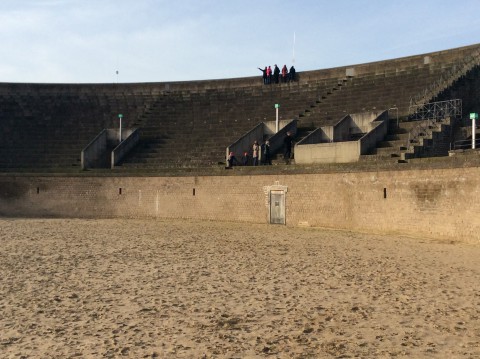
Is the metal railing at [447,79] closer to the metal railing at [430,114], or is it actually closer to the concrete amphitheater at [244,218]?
the concrete amphitheater at [244,218]

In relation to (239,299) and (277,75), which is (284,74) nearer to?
(277,75)

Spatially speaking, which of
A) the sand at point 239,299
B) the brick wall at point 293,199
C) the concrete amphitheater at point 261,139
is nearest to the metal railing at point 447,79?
the concrete amphitheater at point 261,139

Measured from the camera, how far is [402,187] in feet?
62.1

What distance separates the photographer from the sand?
24.1ft

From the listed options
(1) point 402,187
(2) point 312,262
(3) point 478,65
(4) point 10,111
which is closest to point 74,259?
(2) point 312,262

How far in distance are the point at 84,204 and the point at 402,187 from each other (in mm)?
17614

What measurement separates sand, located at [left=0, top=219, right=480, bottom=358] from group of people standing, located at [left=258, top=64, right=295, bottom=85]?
20.8m

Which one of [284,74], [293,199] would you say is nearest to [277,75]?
[284,74]

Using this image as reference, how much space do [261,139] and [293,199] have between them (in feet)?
23.3

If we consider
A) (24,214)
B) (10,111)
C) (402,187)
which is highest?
(10,111)

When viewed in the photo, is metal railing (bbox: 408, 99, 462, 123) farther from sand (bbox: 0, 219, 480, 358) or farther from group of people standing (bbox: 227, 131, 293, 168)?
sand (bbox: 0, 219, 480, 358)

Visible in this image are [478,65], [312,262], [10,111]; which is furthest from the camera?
[10,111]

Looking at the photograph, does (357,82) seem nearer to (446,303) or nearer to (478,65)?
(478,65)

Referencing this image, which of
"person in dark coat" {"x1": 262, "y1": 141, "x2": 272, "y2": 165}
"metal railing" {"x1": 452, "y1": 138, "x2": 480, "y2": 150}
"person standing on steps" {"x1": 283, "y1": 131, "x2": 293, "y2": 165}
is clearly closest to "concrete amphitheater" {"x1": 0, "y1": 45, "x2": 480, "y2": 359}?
"metal railing" {"x1": 452, "y1": 138, "x2": 480, "y2": 150}
